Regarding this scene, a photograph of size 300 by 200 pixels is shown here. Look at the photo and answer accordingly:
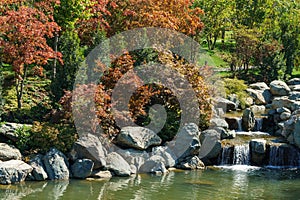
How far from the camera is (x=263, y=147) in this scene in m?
21.3

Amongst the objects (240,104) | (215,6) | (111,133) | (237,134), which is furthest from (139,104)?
(215,6)

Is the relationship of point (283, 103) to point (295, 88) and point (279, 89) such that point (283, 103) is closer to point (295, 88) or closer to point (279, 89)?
point (279, 89)

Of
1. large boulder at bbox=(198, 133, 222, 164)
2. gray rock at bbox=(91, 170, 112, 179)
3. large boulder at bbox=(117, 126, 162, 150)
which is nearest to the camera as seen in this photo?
gray rock at bbox=(91, 170, 112, 179)

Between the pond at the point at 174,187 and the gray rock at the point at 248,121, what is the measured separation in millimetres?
5726

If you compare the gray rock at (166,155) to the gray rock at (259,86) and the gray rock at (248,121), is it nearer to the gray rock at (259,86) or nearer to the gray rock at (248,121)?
the gray rock at (248,121)

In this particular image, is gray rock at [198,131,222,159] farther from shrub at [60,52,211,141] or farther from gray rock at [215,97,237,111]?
gray rock at [215,97,237,111]

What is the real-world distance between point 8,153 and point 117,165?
160 inches

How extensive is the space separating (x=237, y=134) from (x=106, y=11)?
928 centimetres

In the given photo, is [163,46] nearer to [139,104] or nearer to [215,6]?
[139,104]

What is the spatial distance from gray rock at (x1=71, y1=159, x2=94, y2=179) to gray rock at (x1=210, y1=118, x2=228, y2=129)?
23.6 feet

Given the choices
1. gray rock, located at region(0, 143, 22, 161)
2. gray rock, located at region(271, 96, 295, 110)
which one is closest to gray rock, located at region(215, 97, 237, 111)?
gray rock, located at region(271, 96, 295, 110)

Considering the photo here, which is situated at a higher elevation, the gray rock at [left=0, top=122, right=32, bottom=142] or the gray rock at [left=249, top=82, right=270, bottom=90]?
the gray rock at [left=249, top=82, right=270, bottom=90]

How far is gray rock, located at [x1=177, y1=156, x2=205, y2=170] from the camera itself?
785 inches

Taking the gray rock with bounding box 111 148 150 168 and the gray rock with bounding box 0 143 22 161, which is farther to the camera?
the gray rock with bounding box 111 148 150 168
